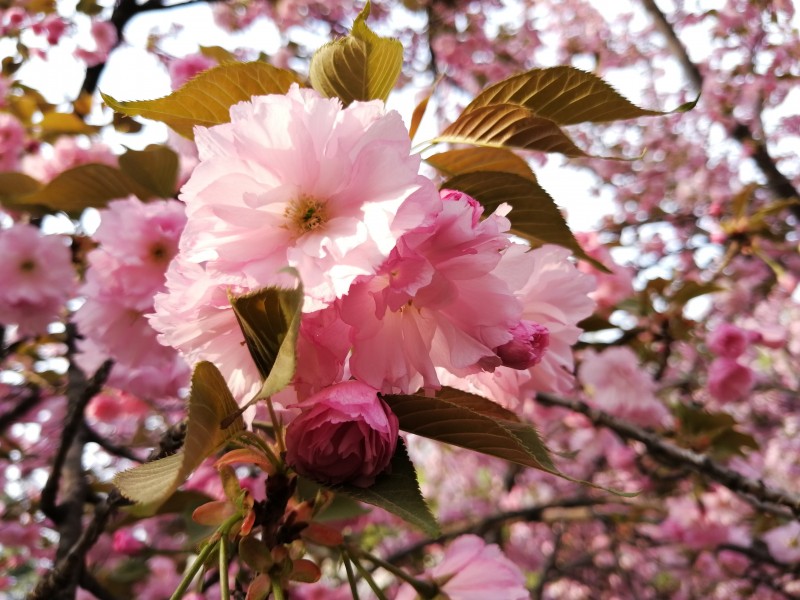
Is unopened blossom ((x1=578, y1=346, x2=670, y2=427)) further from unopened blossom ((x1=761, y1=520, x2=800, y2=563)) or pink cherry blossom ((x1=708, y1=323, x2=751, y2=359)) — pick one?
unopened blossom ((x1=761, y1=520, x2=800, y2=563))

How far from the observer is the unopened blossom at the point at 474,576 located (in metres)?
0.69

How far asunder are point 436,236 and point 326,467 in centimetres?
21

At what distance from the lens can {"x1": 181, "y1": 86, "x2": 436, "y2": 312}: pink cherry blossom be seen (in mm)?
463

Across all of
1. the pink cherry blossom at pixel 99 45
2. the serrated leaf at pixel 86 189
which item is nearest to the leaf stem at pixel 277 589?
the serrated leaf at pixel 86 189

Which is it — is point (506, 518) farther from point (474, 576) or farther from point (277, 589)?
point (277, 589)

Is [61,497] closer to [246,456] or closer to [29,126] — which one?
[246,456]

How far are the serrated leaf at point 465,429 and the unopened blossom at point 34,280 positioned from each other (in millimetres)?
1259

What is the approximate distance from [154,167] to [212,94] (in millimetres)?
605

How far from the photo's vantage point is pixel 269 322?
1.49ft

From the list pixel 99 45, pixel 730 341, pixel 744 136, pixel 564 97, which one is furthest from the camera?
pixel 744 136

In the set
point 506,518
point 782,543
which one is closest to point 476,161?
point 506,518

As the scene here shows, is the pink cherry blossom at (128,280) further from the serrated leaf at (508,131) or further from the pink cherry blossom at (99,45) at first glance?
the pink cherry blossom at (99,45)

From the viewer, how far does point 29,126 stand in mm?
2051

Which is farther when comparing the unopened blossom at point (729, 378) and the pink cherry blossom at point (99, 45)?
the pink cherry blossom at point (99, 45)
